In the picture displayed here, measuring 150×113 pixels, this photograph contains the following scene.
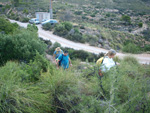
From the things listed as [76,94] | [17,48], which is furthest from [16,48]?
[76,94]

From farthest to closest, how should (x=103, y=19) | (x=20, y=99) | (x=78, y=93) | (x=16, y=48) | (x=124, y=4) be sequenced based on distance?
(x=124, y=4)
(x=103, y=19)
(x=16, y=48)
(x=78, y=93)
(x=20, y=99)

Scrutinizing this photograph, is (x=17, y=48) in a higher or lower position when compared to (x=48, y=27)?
higher

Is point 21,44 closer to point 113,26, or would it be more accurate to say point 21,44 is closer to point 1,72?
point 1,72

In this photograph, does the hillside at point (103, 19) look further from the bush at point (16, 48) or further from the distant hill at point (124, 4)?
the bush at point (16, 48)

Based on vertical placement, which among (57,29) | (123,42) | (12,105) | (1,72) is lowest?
(123,42)

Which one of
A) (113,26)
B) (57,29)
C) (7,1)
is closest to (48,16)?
(57,29)

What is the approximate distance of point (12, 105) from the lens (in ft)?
6.89

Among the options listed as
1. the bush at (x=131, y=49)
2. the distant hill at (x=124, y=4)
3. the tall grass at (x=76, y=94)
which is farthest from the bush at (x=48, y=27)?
the distant hill at (x=124, y=4)

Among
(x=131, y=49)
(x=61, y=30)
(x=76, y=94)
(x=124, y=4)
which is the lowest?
(x=131, y=49)

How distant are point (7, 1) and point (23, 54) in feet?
199

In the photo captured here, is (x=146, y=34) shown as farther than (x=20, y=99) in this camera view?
Yes

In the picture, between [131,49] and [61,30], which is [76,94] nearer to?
[131,49]

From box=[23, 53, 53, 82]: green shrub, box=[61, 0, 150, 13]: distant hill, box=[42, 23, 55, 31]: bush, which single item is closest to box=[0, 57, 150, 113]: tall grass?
box=[23, 53, 53, 82]: green shrub

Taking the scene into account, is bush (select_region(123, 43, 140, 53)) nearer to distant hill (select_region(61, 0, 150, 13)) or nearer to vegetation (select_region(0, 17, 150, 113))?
vegetation (select_region(0, 17, 150, 113))
